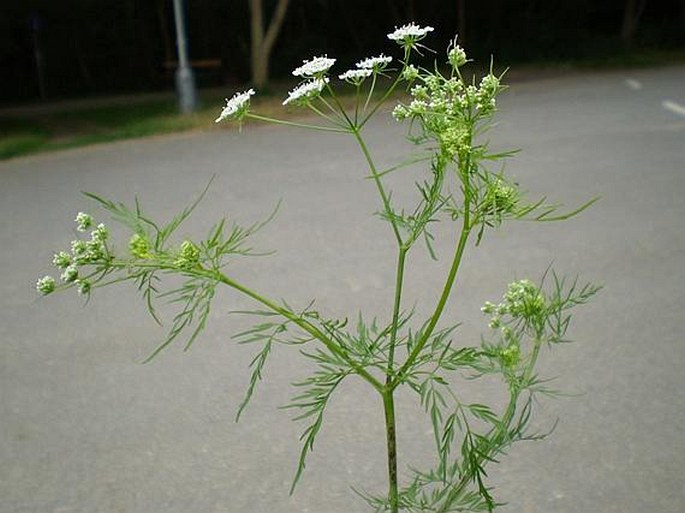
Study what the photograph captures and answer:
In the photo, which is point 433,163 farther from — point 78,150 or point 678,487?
point 78,150

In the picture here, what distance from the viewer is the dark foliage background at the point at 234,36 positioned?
2725 cm

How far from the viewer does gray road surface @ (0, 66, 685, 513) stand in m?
3.64

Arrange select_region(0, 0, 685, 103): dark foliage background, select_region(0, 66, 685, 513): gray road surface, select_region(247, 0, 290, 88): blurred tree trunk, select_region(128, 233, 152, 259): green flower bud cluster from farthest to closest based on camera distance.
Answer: select_region(0, 0, 685, 103): dark foliage background
select_region(247, 0, 290, 88): blurred tree trunk
select_region(0, 66, 685, 513): gray road surface
select_region(128, 233, 152, 259): green flower bud cluster

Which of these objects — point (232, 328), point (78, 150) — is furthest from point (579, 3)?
point (232, 328)

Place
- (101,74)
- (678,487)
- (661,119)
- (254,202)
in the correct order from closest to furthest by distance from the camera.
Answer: (678,487)
(254,202)
(661,119)
(101,74)

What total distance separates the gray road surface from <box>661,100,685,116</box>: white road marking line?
3.31 meters

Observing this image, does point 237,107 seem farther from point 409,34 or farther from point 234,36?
point 234,36

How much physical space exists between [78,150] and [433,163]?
11798 millimetres

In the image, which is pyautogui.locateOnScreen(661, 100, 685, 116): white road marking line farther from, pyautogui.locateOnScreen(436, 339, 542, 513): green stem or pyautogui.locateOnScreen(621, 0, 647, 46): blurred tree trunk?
pyautogui.locateOnScreen(621, 0, 647, 46): blurred tree trunk

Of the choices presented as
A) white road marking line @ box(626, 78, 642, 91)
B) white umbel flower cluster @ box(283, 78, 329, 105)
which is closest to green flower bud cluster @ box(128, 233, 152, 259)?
white umbel flower cluster @ box(283, 78, 329, 105)

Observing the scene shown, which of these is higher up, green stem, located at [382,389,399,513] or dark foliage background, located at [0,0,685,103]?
green stem, located at [382,389,399,513]

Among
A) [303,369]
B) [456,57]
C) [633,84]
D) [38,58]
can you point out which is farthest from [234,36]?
[456,57]

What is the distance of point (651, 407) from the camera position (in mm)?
4129

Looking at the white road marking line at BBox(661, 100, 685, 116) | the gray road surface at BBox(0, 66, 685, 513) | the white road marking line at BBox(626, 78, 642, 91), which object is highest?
the gray road surface at BBox(0, 66, 685, 513)
